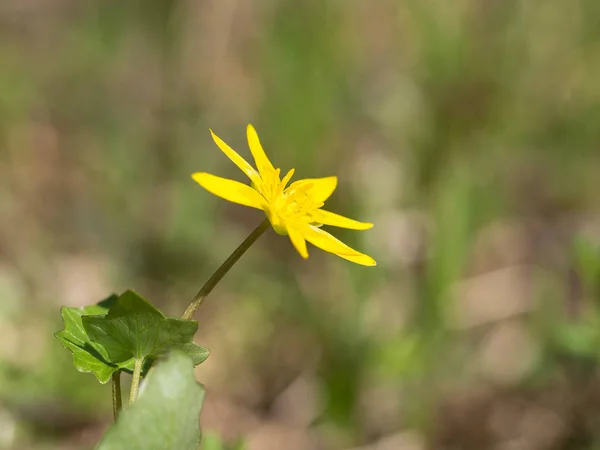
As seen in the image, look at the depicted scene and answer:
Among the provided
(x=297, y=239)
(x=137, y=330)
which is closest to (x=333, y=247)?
(x=297, y=239)

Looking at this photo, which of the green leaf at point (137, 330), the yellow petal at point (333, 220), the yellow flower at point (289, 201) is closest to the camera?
the green leaf at point (137, 330)

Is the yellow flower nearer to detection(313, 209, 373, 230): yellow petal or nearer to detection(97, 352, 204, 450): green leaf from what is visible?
detection(313, 209, 373, 230): yellow petal

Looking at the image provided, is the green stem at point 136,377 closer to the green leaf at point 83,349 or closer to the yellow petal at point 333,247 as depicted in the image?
the green leaf at point 83,349

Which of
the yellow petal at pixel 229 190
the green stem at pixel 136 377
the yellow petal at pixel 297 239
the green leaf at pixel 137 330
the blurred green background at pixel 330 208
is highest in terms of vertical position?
the blurred green background at pixel 330 208

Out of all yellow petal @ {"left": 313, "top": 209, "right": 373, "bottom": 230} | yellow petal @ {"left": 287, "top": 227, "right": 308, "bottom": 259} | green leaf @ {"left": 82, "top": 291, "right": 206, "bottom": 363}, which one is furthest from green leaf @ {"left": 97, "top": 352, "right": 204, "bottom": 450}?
yellow petal @ {"left": 313, "top": 209, "right": 373, "bottom": 230}

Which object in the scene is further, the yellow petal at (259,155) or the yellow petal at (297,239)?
the yellow petal at (259,155)

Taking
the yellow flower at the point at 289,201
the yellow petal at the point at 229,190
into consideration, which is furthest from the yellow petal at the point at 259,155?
the yellow petal at the point at 229,190

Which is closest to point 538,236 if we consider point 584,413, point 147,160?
point 584,413
